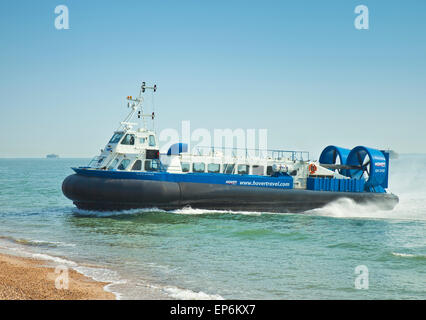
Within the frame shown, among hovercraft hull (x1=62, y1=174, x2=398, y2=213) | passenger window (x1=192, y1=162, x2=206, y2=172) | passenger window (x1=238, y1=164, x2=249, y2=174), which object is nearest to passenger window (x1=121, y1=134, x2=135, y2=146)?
hovercraft hull (x1=62, y1=174, x2=398, y2=213)

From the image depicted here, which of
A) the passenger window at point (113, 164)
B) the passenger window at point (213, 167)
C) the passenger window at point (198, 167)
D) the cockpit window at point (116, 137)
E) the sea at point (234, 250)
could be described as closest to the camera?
the sea at point (234, 250)

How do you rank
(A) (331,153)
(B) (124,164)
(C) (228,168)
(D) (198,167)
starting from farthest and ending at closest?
(A) (331,153) < (C) (228,168) < (D) (198,167) < (B) (124,164)

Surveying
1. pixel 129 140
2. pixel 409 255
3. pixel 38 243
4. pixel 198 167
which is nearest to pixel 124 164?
pixel 129 140

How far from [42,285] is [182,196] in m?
7.76

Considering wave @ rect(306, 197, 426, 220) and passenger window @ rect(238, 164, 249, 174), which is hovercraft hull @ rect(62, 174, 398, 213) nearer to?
wave @ rect(306, 197, 426, 220)

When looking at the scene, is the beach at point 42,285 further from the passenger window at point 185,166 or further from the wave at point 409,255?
the passenger window at point 185,166

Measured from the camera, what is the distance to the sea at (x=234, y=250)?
7082mm

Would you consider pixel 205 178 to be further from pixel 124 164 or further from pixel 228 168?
pixel 124 164

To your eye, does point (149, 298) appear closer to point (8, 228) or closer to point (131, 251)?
point (131, 251)

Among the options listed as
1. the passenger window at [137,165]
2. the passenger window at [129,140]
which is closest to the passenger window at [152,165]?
the passenger window at [137,165]

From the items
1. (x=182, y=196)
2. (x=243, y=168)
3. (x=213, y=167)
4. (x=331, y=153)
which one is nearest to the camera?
(x=182, y=196)

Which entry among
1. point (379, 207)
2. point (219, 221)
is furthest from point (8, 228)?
point (379, 207)

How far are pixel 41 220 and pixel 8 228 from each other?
5.24 ft

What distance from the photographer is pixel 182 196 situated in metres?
14.0
